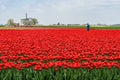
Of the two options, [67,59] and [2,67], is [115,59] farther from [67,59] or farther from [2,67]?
[2,67]

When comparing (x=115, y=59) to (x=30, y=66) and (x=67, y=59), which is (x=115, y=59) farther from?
(x=30, y=66)

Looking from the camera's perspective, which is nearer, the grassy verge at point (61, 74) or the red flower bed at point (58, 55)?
the grassy verge at point (61, 74)

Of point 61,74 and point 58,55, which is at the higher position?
point 61,74

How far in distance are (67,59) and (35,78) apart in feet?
12.2

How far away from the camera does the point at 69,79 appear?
885cm

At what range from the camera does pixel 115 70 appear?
32.2 ft

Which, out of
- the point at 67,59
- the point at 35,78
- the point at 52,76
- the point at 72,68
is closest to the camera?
the point at 35,78

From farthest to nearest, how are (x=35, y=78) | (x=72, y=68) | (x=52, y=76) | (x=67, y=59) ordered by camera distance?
1. (x=67, y=59)
2. (x=72, y=68)
3. (x=52, y=76)
4. (x=35, y=78)

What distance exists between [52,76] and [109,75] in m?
1.48

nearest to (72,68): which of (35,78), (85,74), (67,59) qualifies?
(85,74)

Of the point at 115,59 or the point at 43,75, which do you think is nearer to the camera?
the point at 43,75

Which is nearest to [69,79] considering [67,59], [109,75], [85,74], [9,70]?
[85,74]

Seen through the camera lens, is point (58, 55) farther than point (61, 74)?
Yes

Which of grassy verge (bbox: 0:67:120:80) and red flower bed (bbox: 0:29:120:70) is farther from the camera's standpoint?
red flower bed (bbox: 0:29:120:70)
